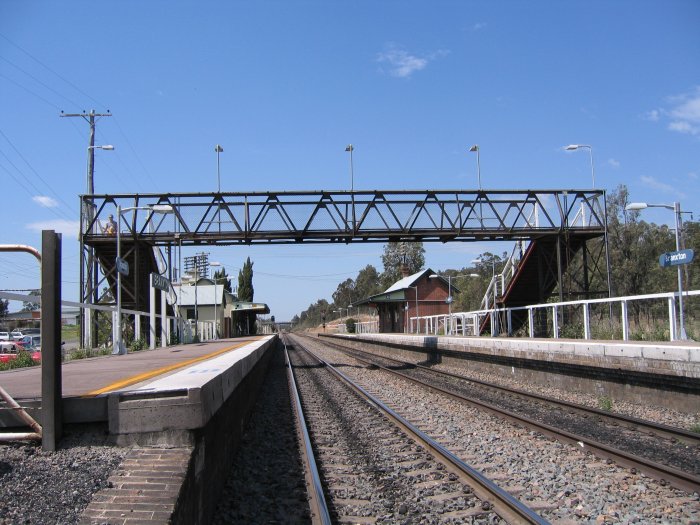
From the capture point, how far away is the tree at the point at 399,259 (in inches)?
4688

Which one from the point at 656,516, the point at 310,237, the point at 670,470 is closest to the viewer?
the point at 656,516

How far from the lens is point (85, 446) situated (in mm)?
4648

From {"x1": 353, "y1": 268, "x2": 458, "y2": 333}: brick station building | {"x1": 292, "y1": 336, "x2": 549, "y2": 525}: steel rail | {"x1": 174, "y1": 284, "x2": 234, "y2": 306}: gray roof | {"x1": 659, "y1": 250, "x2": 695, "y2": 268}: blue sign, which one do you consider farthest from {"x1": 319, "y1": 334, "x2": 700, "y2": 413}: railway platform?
{"x1": 353, "y1": 268, "x2": 458, "y2": 333}: brick station building

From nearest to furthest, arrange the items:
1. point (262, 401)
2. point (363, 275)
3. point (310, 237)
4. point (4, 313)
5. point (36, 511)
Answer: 1. point (36, 511)
2. point (4, 313)
3. point (262, 401)
4. point (310, 237)
5. point (363, 275)

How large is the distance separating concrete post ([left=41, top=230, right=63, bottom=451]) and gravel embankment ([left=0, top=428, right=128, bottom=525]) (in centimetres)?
17

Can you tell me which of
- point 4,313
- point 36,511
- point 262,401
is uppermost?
point 4,313

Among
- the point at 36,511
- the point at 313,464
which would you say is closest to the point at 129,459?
the point at 36,511

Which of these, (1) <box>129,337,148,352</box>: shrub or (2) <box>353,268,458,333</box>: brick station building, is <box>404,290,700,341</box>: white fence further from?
(1) <box>129,337,148,352</box>: shrub

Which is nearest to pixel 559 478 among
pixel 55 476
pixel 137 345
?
pixel 55 476

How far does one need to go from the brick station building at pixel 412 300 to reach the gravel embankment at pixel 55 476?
52421mm

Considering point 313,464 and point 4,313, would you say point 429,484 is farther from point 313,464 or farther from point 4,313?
point 4,313

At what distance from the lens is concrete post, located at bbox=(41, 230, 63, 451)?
181 inches

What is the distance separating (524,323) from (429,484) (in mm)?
20158

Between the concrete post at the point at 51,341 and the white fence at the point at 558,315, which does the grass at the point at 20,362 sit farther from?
the white fence at the point at 558,315
